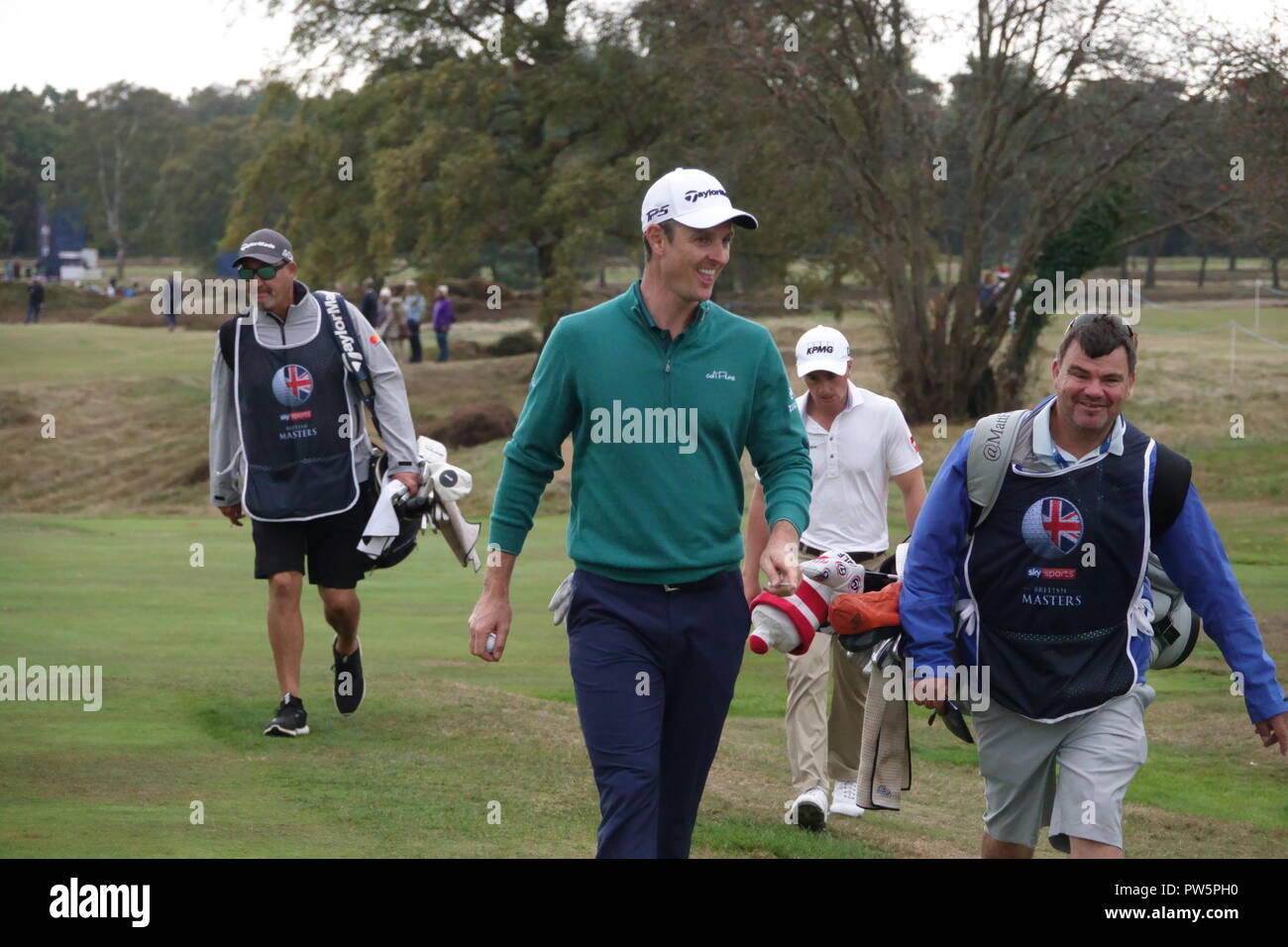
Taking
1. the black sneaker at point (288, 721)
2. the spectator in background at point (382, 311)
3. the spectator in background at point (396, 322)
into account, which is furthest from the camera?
the spectator in background at point (382, 311)

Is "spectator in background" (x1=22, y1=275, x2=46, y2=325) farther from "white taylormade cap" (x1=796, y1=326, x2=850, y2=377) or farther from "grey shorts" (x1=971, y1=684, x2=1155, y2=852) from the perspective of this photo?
"grey shorts" (x1=971, y1=684, x2=1155, y2=852)

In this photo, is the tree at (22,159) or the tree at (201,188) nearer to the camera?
the tree at (201,188)

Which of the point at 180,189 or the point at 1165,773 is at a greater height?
the point at 180,189

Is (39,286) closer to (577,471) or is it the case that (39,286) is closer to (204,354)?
(204,354)

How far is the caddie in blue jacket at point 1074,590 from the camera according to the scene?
5.38 m

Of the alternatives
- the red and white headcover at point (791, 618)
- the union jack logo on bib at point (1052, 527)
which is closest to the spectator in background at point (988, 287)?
the red and white headcover at point (791, 618)

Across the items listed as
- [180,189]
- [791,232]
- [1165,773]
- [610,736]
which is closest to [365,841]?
[610,736]

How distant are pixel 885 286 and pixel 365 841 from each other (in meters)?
28.6

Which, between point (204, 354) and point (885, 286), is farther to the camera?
point (204, 354)

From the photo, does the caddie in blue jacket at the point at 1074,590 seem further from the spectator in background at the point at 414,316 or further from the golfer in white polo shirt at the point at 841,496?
the spectator in background at the point at 414,316

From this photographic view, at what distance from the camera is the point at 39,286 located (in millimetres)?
66062

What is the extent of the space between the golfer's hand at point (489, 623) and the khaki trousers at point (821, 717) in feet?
9.07

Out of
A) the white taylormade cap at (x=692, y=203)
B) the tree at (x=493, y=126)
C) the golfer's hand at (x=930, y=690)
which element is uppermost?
the tree at (x=493, y=126)

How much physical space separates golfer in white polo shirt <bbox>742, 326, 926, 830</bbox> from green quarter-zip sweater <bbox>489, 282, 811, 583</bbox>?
3022mm
